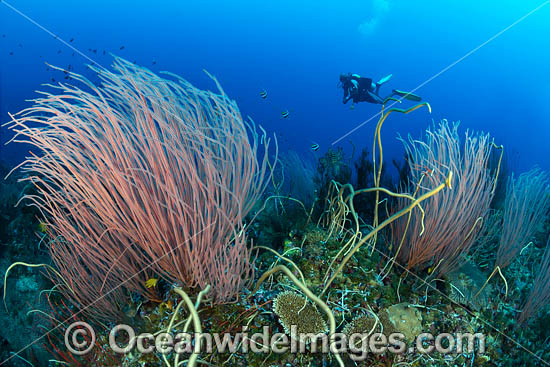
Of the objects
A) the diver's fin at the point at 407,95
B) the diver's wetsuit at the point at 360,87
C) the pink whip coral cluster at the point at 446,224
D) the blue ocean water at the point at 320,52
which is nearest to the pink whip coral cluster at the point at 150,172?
the pink whip coral cluster at the point at 446,224

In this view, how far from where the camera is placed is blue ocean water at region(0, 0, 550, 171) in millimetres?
54688

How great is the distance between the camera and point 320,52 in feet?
206

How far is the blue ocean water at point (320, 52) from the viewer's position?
5469 centimetres

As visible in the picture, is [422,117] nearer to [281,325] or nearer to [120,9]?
[281,325]

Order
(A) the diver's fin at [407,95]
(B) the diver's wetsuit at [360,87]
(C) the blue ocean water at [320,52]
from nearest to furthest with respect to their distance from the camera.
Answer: (A) the diver's fin at [407,95]
(B) the diver's wetsuit at [360,87]
(C) the blue ocean water at [320,52]

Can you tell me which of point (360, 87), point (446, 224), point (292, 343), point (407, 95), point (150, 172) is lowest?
point (292, 343)

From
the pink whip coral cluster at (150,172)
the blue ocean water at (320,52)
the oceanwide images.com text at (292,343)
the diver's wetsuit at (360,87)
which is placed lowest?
the oceanwide images.com text at (292,343)

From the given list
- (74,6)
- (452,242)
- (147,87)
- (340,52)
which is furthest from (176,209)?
(74,6)

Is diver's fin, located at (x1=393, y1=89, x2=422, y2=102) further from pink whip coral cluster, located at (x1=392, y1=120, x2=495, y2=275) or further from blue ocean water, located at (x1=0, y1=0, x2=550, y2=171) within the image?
blue ocean water, located at (x1=0, y1=0, x2=550, y2=171)

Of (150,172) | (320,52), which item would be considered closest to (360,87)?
(150,172)

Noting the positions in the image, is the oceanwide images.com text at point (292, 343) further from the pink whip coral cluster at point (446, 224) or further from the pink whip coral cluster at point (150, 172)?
the pink whip coral cluster at point (446, 224)

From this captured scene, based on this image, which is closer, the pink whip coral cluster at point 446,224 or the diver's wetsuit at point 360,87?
the pink whip coral cluster at point 446,224

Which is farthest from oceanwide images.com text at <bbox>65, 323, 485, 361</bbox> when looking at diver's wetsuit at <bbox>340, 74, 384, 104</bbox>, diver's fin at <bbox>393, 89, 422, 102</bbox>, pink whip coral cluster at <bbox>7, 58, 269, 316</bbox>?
diver's wetsuit at <bbox>340, 74, 384, 104</bbox>

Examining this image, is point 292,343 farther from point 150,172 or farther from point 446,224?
point 446,224
